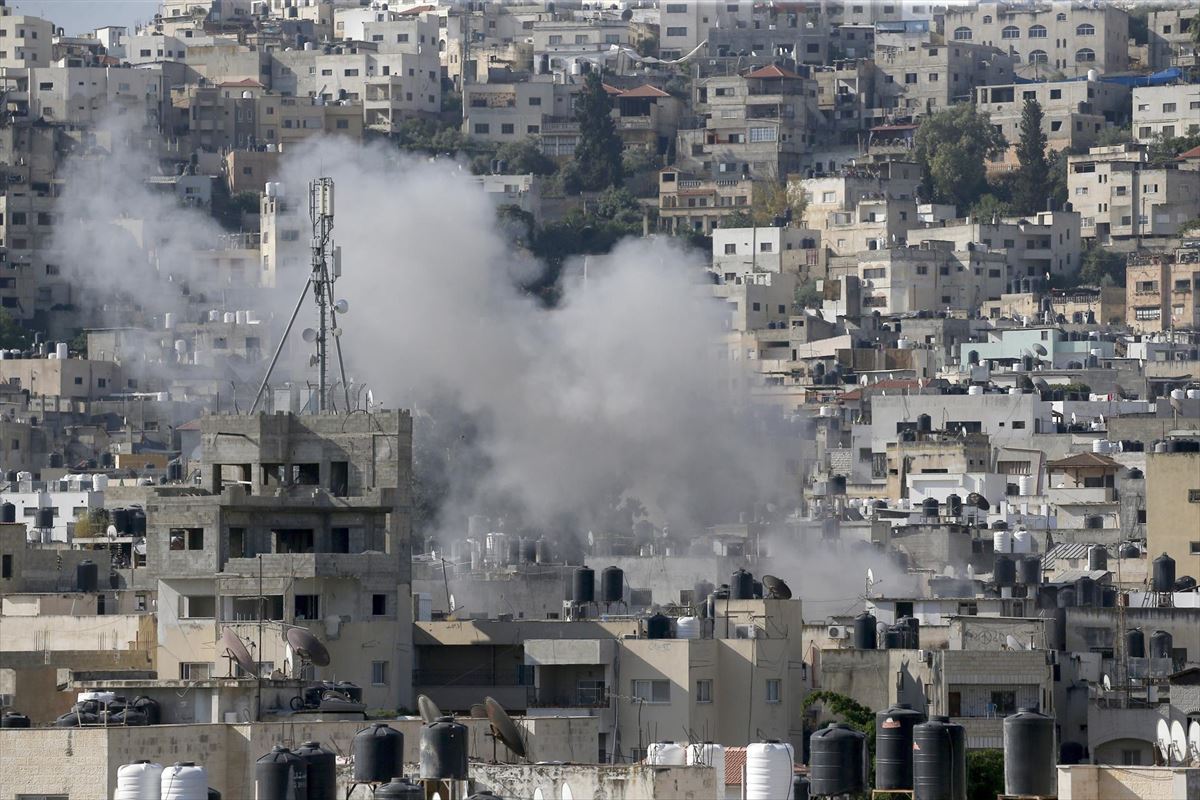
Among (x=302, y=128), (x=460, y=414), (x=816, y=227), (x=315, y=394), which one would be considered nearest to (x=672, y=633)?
(x=315, y=394)

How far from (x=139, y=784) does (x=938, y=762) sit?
280 inches

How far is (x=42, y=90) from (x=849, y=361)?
49.4 m

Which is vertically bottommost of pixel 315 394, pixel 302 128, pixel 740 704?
pixel 740 704

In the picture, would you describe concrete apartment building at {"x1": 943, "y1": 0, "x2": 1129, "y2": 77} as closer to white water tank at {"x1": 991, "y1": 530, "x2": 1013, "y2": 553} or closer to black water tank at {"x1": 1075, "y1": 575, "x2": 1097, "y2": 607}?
white water tank at {"x1": 991, "y1": 530, "x2": 1013, "y2": 553}

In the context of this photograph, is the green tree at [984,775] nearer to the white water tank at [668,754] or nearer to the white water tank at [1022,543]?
the white water tank at [668,754]

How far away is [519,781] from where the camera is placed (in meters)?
35.1

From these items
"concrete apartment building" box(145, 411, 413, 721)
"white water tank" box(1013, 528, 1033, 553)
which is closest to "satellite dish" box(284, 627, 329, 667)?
"concrete apartment building" box(145, 411, 413, 721)

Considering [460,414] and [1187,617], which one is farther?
[460,414]

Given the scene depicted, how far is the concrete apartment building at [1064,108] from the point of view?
17012cm

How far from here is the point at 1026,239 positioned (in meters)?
152

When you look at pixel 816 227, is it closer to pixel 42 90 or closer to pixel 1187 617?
pixel 42 90

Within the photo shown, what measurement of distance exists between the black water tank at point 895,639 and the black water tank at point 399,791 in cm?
2892

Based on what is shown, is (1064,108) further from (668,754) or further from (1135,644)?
(668,754)

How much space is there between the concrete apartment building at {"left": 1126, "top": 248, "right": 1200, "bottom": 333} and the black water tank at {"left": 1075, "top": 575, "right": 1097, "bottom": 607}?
71867mm
